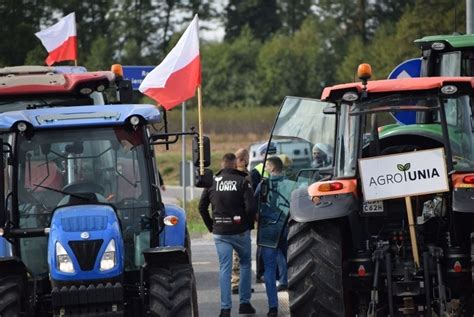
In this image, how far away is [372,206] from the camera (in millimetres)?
11789

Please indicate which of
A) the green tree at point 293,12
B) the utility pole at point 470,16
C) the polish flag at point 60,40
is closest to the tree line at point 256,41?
the green tree at point 293,12

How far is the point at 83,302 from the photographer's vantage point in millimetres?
11227

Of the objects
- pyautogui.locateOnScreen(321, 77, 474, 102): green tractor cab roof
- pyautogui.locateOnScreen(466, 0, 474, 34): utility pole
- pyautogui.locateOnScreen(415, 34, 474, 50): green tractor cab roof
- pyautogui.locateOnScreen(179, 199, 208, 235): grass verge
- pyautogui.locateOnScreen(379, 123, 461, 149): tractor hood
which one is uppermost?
pyautogui.locateOnScreen(466, 0, 474, 34): utility pole

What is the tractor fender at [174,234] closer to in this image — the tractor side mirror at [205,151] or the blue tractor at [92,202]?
the blue tractor at [92,202]

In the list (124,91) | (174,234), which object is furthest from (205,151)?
(124,91)

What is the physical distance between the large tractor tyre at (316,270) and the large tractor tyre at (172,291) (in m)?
0.87

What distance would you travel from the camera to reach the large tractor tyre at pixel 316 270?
1148 cm

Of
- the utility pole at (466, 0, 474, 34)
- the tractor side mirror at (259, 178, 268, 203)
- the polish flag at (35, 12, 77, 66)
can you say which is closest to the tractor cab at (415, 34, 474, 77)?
the tractor side mirror at (259, 178, 268, 203)

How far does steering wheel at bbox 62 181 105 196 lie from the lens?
1200 cm

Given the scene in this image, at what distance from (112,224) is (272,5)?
267 feet

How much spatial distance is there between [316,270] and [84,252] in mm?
1933

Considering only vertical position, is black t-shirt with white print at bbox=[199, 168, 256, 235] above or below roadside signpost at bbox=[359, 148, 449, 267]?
below

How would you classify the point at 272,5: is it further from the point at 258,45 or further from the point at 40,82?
the point at 40,82

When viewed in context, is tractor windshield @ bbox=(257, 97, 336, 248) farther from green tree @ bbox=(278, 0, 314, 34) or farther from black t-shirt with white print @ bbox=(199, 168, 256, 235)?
green tree @ bbox=(278, 0, 314, 34)
